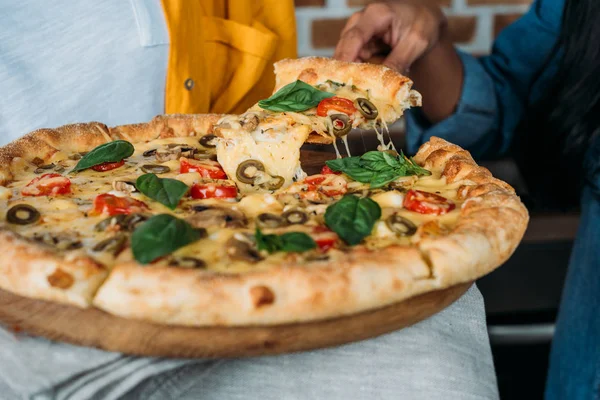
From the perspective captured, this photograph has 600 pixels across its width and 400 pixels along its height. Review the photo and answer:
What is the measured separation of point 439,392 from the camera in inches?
47.8

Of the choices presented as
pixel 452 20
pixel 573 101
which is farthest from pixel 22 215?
pixel 452 20

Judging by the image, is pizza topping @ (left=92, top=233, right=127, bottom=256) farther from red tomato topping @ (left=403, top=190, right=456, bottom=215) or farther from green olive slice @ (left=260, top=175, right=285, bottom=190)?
red tomato topping @ (left=403, top=190, right=456, bottom=215)

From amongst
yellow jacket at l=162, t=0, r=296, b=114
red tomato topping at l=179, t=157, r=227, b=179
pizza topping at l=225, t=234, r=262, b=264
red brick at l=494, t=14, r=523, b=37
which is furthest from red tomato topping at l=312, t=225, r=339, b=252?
red brick at l=494, t=14, r=523, b=37

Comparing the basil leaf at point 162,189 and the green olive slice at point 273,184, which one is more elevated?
the basil leaf at point 162,189

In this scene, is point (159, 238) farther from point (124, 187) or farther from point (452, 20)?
point (452, 20)

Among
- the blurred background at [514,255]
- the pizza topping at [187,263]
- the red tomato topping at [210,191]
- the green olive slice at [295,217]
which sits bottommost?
the blurred background at [514,255]

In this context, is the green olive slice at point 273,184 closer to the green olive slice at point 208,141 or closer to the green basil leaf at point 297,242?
the green olive slice at point 208,141

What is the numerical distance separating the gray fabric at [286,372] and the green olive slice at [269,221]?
0.94ft

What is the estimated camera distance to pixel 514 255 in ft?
10.4

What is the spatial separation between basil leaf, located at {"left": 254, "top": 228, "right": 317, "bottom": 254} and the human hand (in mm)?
1165

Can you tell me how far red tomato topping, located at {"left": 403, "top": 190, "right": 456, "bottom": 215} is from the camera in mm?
1482

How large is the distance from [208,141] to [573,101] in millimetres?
1363

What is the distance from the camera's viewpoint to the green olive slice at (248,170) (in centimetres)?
168

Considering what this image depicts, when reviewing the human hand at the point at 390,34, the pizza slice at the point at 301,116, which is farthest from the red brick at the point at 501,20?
the pizza slice at the point at 301,116
